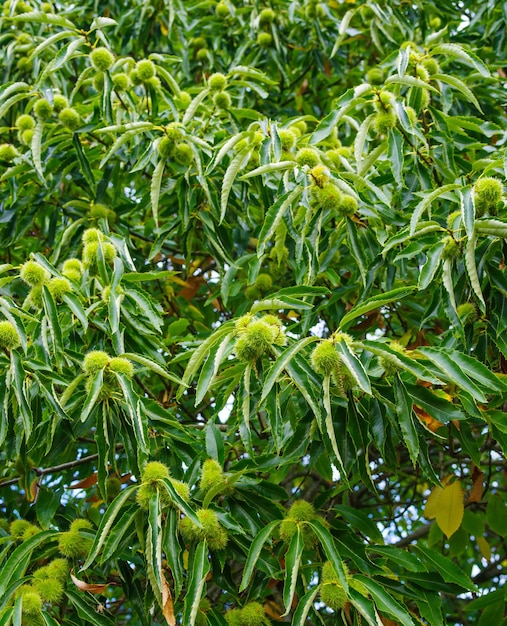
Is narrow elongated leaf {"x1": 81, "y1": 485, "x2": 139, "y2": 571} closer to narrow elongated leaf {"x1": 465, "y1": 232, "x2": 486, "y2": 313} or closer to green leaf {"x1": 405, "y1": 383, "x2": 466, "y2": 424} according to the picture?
green leaf {"x1": 405, "y1": 383, "x2": 466, "y2": 424}

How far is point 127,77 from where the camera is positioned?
240 cm

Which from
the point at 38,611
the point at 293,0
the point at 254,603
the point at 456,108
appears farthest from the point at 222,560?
the point at 293,0

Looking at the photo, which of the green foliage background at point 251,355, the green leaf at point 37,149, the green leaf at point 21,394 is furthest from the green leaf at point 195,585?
the green leaf at point 37,149

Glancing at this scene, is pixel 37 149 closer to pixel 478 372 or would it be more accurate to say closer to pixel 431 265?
pixel 431 265

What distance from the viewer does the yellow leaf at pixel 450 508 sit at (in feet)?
6.40

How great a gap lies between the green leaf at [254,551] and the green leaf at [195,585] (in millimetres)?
76

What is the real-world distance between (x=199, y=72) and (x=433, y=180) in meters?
1.75

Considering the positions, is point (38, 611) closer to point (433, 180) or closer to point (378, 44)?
point (433, 180)

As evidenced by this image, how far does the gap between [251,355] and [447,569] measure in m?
0.67

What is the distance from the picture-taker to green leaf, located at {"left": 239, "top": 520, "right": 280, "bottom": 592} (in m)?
1.46

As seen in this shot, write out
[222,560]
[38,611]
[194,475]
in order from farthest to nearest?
[194,475]
[222,560]
[38,611]

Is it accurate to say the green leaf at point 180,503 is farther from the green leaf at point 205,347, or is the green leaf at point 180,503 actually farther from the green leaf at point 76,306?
the green leaf at point 76,306

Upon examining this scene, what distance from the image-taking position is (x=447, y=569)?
1734mm

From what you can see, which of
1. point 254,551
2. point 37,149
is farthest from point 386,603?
point 37,149
